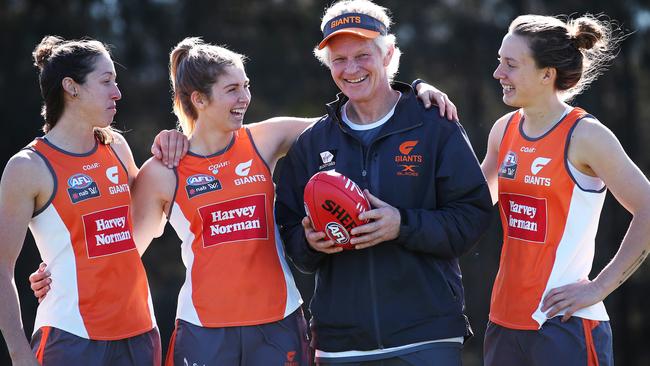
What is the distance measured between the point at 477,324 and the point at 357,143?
881 cm

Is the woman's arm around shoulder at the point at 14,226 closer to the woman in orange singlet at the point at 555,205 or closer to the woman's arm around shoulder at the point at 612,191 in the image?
the woman in orange singlet at the point at 555,205

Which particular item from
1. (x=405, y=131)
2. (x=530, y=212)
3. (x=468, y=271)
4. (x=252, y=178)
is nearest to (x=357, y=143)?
(x=405, y=131)

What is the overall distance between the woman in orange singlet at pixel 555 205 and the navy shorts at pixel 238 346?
0.83m

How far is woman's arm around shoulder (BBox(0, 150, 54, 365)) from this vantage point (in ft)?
11.5

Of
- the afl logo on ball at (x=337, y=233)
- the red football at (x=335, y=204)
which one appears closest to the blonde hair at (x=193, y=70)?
the red football at (x=335, y=204)

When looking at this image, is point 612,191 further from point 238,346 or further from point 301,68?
point 301,68

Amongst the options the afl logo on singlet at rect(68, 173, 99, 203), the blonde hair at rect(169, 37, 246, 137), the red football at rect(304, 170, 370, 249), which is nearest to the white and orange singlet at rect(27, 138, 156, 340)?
the afl logo on singlet at rect(68, 173, 99, 203)

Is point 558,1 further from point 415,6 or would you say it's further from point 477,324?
point 477,324

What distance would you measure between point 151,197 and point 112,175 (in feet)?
0.61

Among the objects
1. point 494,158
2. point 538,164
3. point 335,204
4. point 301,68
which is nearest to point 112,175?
point 335,204

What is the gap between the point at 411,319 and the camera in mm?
3385

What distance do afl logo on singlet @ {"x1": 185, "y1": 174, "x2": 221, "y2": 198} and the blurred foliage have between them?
8.08 m

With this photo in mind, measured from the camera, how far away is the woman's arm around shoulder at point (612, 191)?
343cm

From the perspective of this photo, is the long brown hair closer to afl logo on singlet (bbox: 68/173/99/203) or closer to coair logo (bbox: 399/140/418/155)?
afl logo on singlet (bbox: 68/173/99/203)
